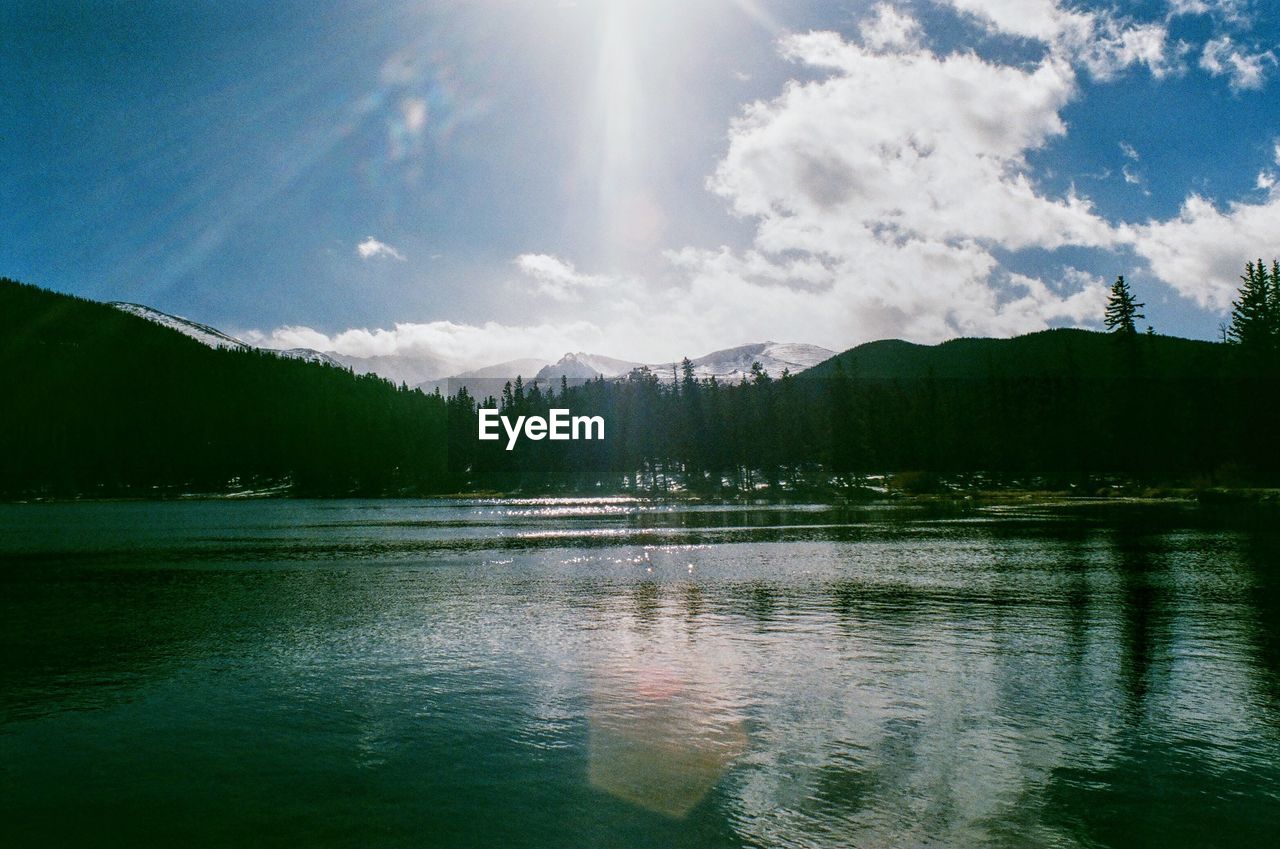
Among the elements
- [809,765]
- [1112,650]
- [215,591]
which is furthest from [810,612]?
[215,591]

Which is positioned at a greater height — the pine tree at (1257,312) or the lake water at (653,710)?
the pine tree at (1257,312)

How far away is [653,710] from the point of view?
20.0 m

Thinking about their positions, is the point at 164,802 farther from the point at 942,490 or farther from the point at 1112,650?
the point at 942,490

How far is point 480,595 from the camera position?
40656mm

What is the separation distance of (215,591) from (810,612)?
31148 mm

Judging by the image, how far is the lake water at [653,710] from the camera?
13516 millimetres

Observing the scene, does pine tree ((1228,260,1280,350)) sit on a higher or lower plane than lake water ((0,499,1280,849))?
higher

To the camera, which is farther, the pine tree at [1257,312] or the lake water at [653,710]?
the pine tree at [1257,312]

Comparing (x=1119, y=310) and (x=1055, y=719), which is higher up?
(x=1119, y=310)

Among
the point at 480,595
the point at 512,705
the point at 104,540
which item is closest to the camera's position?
the point at 512,705

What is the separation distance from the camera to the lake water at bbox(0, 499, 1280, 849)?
1352cm

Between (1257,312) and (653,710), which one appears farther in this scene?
(1257,312)

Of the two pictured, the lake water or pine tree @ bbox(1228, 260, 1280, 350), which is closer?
the lake water

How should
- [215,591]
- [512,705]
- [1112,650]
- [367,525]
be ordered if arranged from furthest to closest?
[367,525], [215,591], [1112,650], [512,705]
